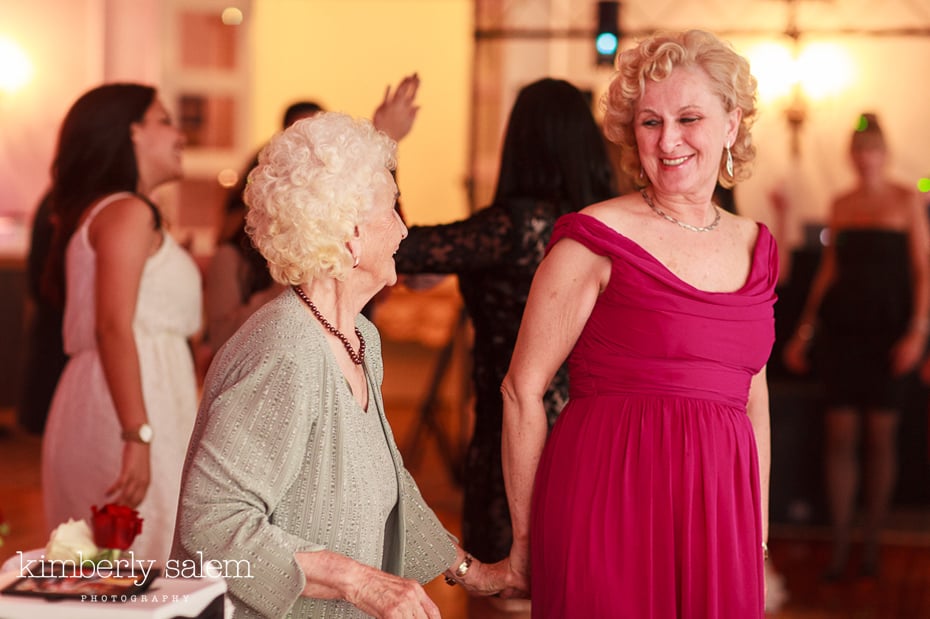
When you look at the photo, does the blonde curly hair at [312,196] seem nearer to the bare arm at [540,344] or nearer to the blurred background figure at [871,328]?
the bare arm at [540,344]

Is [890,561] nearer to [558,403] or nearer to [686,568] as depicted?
[558,403]

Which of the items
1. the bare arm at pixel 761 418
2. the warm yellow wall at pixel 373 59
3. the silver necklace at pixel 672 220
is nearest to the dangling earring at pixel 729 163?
the silver necklace at pixel 672 220

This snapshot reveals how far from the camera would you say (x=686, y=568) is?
2008mm

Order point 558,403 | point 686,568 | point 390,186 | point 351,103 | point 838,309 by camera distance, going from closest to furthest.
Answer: point 390,186, point 686,568, point 558,403, point 838,309, point 351,103

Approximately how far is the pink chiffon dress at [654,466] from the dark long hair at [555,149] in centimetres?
70

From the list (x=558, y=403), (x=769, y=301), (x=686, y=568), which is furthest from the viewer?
(x=558, y=403)

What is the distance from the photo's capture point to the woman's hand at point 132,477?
2879mm

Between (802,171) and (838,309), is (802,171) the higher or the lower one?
the higher one

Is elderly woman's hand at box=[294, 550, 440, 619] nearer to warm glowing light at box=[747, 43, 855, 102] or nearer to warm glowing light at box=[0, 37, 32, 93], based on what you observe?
warm glowing light at box=[0, 37, 32, 93]

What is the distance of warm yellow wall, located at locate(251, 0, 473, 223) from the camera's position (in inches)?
432

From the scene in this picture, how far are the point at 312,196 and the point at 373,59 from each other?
9546 mm

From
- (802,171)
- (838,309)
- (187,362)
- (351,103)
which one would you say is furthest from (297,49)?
(187,362)

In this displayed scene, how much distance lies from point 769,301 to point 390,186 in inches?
31.2

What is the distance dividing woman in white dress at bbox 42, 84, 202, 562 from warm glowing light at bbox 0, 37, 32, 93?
535 cm
